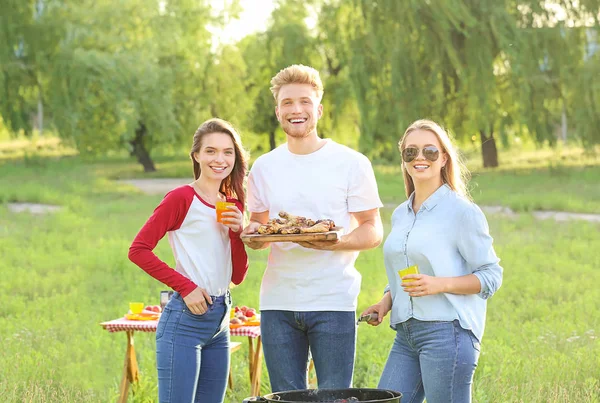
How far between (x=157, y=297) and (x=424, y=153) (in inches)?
290

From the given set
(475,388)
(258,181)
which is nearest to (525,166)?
(475,388)

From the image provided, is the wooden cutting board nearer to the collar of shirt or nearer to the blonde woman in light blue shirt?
the blonde woman in light blue shirt

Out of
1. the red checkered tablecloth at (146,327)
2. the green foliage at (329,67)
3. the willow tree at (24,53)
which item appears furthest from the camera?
the willow tree at (24,53)

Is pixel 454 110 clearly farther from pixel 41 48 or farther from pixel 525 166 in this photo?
pixel 41 48

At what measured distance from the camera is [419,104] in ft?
81.0

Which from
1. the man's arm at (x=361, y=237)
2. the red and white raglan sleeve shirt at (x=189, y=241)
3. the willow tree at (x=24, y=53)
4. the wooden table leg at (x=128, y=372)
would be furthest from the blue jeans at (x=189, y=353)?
the willow tree at (x=24, y=53)

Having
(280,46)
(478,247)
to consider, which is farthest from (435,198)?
(280,46)

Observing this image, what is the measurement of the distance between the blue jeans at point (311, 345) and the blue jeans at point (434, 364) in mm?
273

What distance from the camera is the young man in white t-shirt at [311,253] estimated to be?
13.6ft

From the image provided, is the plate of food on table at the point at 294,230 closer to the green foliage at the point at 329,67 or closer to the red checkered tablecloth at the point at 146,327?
the red checkered tablecloth at the point at 146,327

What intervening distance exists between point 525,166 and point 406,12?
25.5 feet

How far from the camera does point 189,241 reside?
4.31m

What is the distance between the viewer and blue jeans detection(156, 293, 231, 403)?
4.19 m

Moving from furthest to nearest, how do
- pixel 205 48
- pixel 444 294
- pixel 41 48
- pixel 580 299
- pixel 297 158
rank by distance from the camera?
pixel 205 48 → pixel 41 48 → pixel 580 299 → pixel 297 158 → pixel 444 294
